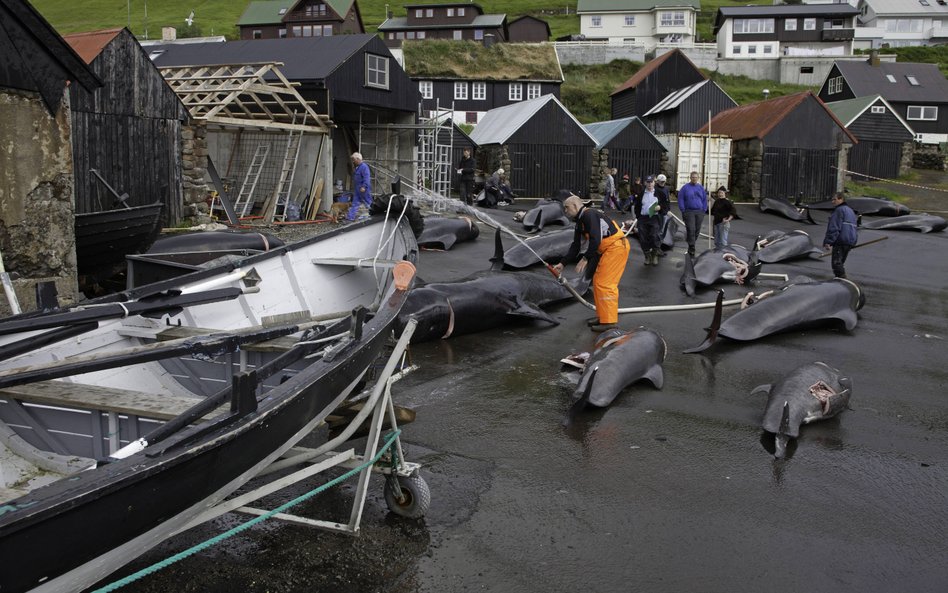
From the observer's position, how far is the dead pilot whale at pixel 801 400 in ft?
22.9

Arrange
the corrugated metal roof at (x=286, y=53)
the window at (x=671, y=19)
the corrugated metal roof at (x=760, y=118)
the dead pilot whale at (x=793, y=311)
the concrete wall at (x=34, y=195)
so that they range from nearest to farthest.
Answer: the concrete wall at (x=34, y=195), the dead pilot whale at (x=793, y=311), the corrugated metal roof at (x=286, y=53), the corrugated metal roof at (x=760, y=118), the window at (x=671, y=19)

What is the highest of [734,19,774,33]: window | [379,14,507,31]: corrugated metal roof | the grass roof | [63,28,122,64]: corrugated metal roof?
[379,14,507,31]: corrugated metal roof

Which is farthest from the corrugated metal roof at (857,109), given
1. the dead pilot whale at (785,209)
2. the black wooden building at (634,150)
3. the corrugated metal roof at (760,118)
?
the dead pilot whale at (785,209)

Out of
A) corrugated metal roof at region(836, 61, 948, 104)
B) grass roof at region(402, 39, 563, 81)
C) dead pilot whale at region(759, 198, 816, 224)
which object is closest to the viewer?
dead pilot whale at region(759, 198, 816, 224)

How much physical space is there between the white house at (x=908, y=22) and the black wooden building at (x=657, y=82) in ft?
168

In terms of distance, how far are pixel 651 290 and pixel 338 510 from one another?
9773mm

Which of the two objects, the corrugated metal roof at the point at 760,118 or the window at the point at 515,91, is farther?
the window at the point at 515,91

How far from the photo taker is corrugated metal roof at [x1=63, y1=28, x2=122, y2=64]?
1631 cm

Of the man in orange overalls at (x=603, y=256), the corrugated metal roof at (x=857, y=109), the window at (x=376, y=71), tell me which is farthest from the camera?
the corrugated metal roof at (x=857, y=109)

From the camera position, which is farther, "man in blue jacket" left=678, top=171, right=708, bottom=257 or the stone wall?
the stone wall

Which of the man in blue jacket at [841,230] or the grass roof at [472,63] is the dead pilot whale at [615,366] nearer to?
the man in blue jacket at [841,230]

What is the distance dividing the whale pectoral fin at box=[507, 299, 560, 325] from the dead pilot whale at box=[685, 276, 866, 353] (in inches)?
80.8

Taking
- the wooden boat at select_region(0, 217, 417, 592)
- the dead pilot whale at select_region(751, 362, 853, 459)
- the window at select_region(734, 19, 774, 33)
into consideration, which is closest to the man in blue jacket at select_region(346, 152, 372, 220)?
the wooden boat at select_region(0, 217, 417, 592)

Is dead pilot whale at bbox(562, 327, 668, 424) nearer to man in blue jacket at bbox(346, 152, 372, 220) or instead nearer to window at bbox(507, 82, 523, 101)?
man in blue jacket at bbox(346, 152, 372, 220)
